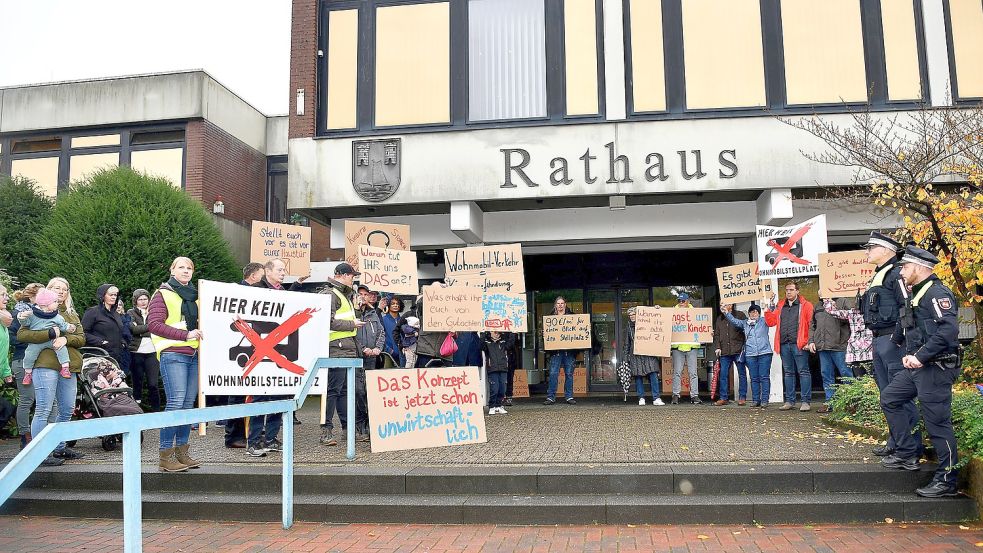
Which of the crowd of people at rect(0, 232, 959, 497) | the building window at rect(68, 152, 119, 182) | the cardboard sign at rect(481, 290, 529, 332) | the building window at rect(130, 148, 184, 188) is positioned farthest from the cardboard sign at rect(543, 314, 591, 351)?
the building window at rect(68, 152, 119, 182)

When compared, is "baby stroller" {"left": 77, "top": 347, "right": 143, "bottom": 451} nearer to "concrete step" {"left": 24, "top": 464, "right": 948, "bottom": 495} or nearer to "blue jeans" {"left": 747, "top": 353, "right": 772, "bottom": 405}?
"concrete step" {"left": 24, "top": 464, "right": 948, "bottom": 495}

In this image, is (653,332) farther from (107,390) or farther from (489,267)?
(107,390)

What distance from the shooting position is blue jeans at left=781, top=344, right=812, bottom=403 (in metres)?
10.9

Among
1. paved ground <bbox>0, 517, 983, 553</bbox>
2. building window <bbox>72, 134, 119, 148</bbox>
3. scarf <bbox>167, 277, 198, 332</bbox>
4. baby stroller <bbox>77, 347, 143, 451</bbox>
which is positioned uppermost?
building window <bbox>72, 134, 119, 148</bbox>

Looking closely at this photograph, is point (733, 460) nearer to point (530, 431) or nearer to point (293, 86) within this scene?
point (530, 431)

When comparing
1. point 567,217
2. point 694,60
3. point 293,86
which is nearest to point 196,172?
point 293,86

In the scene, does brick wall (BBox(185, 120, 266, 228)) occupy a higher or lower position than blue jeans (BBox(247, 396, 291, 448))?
higher

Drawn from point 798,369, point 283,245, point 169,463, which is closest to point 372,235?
point 283,245

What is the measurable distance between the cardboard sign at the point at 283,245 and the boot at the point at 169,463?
5.88 meters

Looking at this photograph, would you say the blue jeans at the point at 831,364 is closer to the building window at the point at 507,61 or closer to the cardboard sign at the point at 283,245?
the building window at the point at 507,61

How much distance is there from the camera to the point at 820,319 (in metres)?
10.6

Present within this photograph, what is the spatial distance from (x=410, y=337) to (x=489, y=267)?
163cm

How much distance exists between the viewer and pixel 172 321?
22.2 ft

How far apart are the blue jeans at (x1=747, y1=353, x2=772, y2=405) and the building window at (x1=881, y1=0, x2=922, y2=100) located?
16.8ft
